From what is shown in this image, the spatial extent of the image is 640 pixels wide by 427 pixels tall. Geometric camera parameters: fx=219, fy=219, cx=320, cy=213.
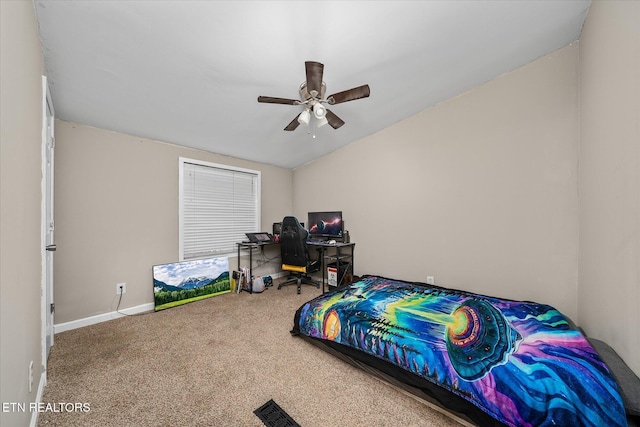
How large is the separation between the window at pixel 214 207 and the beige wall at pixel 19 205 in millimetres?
1835

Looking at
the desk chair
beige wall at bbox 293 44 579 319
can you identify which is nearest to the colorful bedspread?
beige wall at bbox 293 44 579 319

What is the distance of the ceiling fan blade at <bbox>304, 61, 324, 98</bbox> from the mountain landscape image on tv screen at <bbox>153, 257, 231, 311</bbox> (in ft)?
9.55

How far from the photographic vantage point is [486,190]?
8.06 feet

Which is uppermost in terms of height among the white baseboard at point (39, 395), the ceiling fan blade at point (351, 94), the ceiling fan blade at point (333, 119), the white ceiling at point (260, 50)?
the white ceiling at point (260, 50)

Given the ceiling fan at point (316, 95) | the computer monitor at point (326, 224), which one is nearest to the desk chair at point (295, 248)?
the computer monitor at point (326, 224)

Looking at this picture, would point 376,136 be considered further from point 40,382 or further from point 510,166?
point 40,382

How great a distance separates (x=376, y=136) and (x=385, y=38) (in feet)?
5.68

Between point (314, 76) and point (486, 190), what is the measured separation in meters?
2.21

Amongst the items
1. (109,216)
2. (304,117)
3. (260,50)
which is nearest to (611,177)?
(304,117)

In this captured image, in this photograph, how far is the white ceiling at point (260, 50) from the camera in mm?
1457

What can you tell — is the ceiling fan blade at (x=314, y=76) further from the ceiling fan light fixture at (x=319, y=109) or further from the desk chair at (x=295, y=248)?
the desk chair at (x=295, y=248)

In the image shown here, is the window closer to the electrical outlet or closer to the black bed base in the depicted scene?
the electrical outlet

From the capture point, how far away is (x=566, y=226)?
6.70ft

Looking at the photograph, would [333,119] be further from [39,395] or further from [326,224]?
[39,395]
